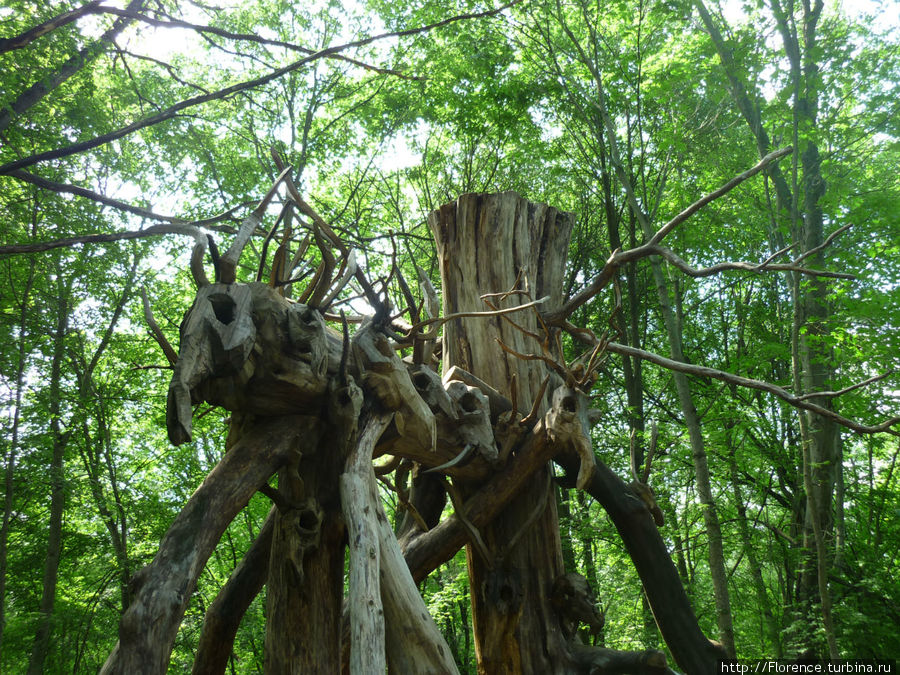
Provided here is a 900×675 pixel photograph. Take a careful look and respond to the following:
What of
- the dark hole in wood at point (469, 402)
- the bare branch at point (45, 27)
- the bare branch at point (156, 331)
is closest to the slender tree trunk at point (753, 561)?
the dark hole in wood at point (469, 402)

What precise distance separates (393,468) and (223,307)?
4.74 feet

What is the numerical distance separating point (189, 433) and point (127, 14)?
2.68m

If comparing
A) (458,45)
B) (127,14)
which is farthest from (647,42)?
(127,14)

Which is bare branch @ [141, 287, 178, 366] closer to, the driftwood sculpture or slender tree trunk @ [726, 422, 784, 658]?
the driftwood sculpture

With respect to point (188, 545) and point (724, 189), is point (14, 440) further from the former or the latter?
point (724, 189)

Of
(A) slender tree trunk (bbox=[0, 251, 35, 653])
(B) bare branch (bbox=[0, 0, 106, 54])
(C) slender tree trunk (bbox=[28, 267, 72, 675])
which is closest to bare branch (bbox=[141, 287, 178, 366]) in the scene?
(B) bare branch (bbox=[0, 0, 106, 54])

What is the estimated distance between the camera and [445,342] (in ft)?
12.7

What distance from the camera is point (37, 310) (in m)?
7.24

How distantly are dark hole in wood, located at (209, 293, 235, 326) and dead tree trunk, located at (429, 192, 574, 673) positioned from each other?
1.45 m

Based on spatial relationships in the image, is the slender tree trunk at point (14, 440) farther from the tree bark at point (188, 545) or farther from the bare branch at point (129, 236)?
the tree bark at point (188, 545)

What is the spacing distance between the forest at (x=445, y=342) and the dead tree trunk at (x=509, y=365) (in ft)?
0.07

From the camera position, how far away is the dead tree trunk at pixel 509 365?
3.20 m

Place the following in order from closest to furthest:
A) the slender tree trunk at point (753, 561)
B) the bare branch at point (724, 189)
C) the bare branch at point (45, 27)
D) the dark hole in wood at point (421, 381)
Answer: the dark hole in wood at point (421, 381) < the bare branch at point (45, 27) < the bare branch at point (724, 189) < the slender tree trunk at point (753, 561)

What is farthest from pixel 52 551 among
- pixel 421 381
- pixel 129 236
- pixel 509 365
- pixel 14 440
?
pixel 421 381
